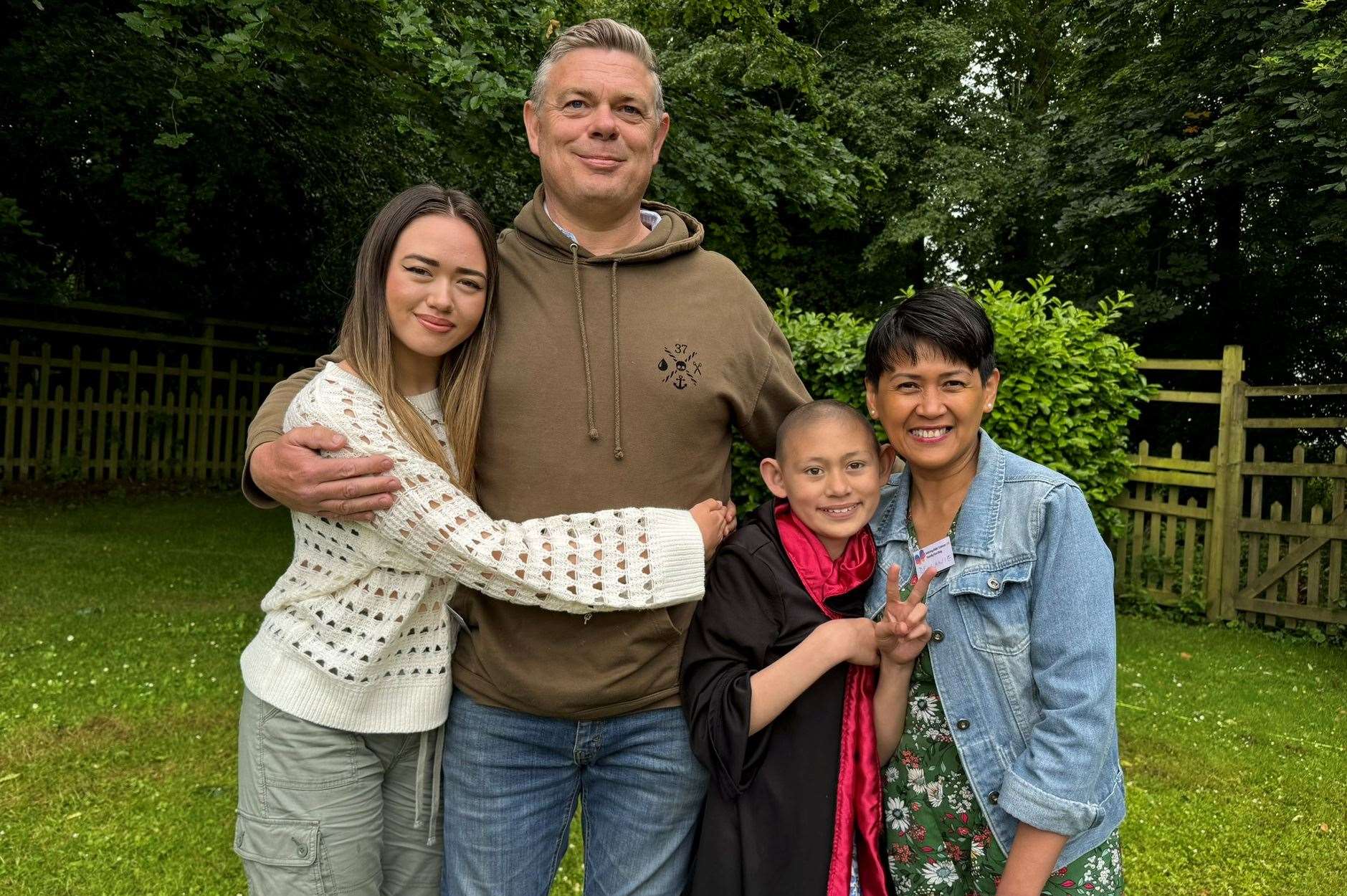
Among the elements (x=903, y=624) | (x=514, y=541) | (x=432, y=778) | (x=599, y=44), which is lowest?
(x=432, y=778)

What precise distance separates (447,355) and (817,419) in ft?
2.59

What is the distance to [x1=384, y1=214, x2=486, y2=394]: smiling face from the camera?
193 centimetres

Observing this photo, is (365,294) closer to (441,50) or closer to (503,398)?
(503,398)

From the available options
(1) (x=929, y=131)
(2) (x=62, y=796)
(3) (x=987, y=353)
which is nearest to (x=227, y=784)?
(2) (x=62, y=796)

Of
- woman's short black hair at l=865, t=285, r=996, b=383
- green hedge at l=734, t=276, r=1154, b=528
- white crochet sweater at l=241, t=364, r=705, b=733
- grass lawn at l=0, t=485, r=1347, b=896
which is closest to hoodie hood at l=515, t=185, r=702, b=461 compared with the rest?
white crochet sweater at l=241, t=364, r=705, b=733

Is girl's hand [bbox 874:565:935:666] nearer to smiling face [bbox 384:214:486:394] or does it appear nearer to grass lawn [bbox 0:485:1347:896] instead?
smiling face [bbox 384:214:486:394]

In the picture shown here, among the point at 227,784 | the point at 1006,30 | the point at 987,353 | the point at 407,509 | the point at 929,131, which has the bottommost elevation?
the point at 227,784

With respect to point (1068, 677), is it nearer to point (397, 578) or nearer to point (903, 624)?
point (903, 624)

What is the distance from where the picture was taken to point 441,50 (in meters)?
5.42

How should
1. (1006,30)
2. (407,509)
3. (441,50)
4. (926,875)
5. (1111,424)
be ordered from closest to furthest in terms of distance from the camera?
1. (407,509)
2. (926,875)
3. (441,50)
4. (1111,424)
5. (1006,30)

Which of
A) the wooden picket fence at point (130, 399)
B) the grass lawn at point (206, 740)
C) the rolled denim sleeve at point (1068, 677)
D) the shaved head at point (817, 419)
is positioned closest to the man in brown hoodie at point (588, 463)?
the shaved head at point (817, 419)

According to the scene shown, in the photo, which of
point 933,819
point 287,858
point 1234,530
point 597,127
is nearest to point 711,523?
point 933,819

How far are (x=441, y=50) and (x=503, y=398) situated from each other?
13.7 feet

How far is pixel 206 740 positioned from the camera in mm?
4539
